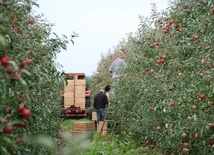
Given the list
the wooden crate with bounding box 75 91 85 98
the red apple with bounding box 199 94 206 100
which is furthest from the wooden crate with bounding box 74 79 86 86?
the red apple with bounding box 199 94 206 100

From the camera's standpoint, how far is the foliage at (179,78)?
428 centimetres

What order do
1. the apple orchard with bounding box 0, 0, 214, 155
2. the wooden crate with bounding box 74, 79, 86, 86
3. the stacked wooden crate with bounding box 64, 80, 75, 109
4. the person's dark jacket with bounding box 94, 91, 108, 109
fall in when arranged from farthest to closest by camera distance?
1. the wooden crate with bounding box 74, 79, 86, 86
2. the stacked wooden crate with bounding box 64, 80, 75, 109
3. the person's dark jacket with bounding box 94, 91, 108, 109
4. the apple orchard with bounding box 0, 0, 214, 155

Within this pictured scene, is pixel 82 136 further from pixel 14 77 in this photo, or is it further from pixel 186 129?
pixel 186 129

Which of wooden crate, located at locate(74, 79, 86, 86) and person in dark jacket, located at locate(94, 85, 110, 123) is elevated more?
wooden crate, located at locate(74, 79, 86, 86)

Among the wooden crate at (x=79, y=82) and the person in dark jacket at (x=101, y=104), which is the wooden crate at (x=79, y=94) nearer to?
the wooden crate at (x=79, y=82)

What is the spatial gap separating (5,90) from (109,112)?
8759 mm

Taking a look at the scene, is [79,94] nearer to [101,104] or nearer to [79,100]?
[79,100]

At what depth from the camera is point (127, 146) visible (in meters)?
8.03

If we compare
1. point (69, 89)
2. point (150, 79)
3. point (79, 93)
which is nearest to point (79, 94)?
point (79, 93)

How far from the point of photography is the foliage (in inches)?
168

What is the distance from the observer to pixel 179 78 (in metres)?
4.84

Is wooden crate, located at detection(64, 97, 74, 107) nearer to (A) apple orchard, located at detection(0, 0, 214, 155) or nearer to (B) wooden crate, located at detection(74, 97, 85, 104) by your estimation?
(B) wooden crate, located at detection(74, 97, 85, 104)

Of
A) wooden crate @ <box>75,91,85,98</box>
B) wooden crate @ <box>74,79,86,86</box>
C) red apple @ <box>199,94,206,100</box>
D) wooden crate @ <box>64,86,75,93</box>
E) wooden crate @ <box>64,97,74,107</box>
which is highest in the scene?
wooden crate @ <box>74,79,86,86</box>

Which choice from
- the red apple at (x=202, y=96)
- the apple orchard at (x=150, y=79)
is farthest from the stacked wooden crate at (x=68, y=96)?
the red apple at (x=202, y=96)
